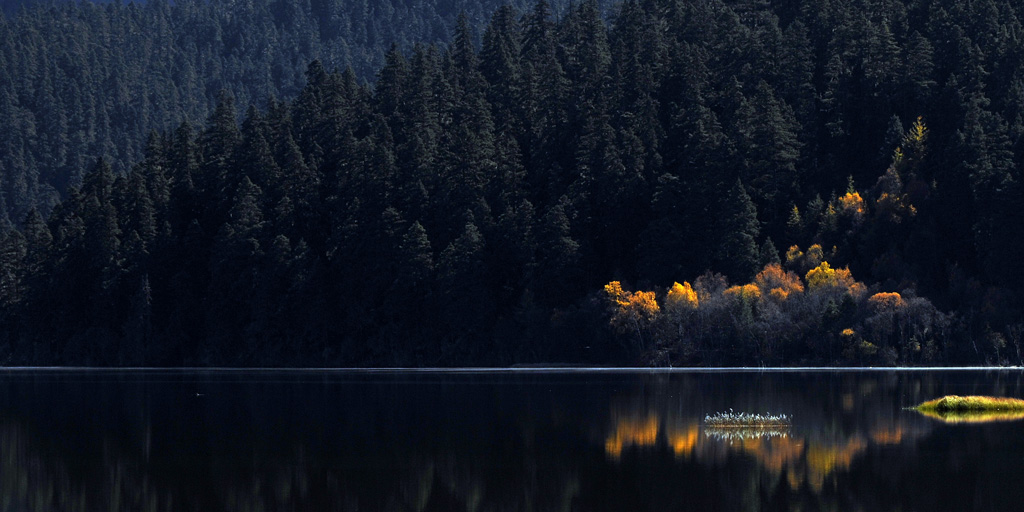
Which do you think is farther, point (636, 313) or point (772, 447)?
point (636, 313)

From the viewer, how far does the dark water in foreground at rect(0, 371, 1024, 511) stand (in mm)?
38625

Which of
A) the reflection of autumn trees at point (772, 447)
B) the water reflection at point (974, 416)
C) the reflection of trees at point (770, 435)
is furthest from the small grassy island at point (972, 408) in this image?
the reflection of autumn trees at point (772, 447)

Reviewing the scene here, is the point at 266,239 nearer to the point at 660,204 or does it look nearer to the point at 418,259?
the point at 418,259

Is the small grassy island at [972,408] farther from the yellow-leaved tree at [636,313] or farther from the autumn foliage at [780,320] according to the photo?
the yellow-leaved tree at [636,313]

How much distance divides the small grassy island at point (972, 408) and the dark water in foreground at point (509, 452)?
1.84 metres

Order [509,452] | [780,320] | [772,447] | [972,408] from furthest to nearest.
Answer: [780,320] → [972,408] → [509,452] → [772,447]

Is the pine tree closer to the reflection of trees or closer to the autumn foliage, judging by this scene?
the autumn foliage

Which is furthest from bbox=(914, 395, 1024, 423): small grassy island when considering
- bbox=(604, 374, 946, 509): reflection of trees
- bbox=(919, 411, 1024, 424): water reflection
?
bbox=(604, 374, 946, 509): reflection of trees

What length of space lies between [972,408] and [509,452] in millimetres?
24466

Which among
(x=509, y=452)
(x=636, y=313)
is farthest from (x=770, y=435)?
(x=636, y=313)

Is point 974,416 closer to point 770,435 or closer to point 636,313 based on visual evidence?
point 770,435

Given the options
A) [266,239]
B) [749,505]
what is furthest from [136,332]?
[749,505]

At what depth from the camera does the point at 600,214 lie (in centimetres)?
14525

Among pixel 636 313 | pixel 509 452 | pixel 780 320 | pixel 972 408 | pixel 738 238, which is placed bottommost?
pixel 509 452
